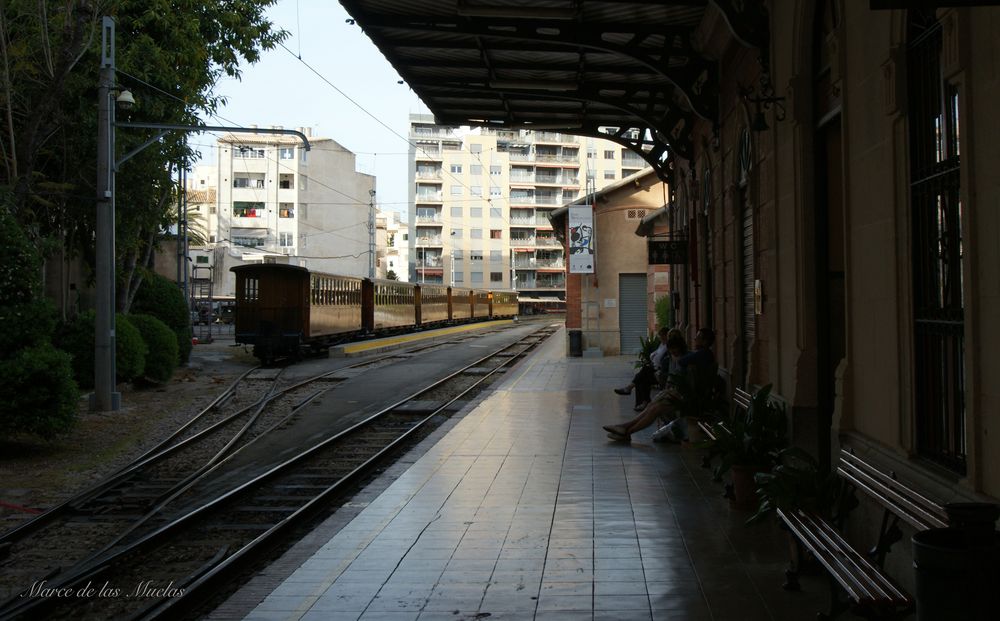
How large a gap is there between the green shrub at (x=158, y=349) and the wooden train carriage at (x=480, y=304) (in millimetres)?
44598

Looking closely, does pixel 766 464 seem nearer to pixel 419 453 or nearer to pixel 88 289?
pixel 419 453

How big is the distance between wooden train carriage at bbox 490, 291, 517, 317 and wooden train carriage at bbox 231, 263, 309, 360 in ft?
146

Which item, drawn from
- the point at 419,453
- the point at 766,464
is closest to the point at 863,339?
the point at 766,464

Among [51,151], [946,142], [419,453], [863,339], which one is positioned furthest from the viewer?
[51,151]

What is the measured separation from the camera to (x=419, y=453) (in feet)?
35.8

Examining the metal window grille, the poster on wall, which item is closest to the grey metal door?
the poster on wall

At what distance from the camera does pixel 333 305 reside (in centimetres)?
3297

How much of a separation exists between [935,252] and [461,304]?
5789 centimetres

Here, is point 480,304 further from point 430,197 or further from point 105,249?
point 105,249

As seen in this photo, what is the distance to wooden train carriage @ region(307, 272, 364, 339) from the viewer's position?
2996 centimetres

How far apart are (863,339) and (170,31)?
19.4 m

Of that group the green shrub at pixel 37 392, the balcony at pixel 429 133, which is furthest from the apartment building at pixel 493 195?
the green shrub at pixel 37 392

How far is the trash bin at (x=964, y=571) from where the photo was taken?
3.36 metres

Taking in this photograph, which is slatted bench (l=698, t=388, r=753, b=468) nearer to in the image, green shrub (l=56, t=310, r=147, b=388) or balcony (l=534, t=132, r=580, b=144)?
green shrub (l=56, t=310, r=147, b=388)
